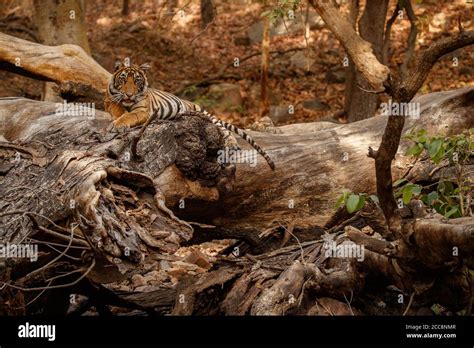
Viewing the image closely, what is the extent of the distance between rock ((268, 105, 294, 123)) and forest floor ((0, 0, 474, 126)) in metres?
0.08

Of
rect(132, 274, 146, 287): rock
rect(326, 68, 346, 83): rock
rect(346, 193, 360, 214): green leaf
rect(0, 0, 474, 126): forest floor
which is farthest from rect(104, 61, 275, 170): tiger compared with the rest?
rect(326, 68, 346, 83): rock

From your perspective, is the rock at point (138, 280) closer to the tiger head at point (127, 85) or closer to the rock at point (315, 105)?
the tiger head at point (127, 85)

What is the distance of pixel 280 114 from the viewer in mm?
16172

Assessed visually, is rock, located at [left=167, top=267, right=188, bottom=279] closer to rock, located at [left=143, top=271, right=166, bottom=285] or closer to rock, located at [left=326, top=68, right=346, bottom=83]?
rock, located at [left=143, top=271, right=166, bottom=285]

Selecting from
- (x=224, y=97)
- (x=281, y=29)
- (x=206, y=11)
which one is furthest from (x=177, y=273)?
(x=206, y=11)

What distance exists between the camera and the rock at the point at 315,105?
53.9ft

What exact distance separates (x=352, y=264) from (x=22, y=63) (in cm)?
550

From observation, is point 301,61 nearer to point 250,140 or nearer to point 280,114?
point 280,114

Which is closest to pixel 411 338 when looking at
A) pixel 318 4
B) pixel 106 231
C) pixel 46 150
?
pixel 106 231

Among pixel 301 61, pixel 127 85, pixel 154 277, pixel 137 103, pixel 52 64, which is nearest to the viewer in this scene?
pixel 154 277

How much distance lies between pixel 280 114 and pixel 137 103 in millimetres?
7916

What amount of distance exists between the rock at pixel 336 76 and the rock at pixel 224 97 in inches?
77.9

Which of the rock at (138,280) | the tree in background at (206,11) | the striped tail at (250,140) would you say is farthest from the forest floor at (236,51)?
the rock at (138,280)

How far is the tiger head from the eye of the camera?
8531 millimetres
